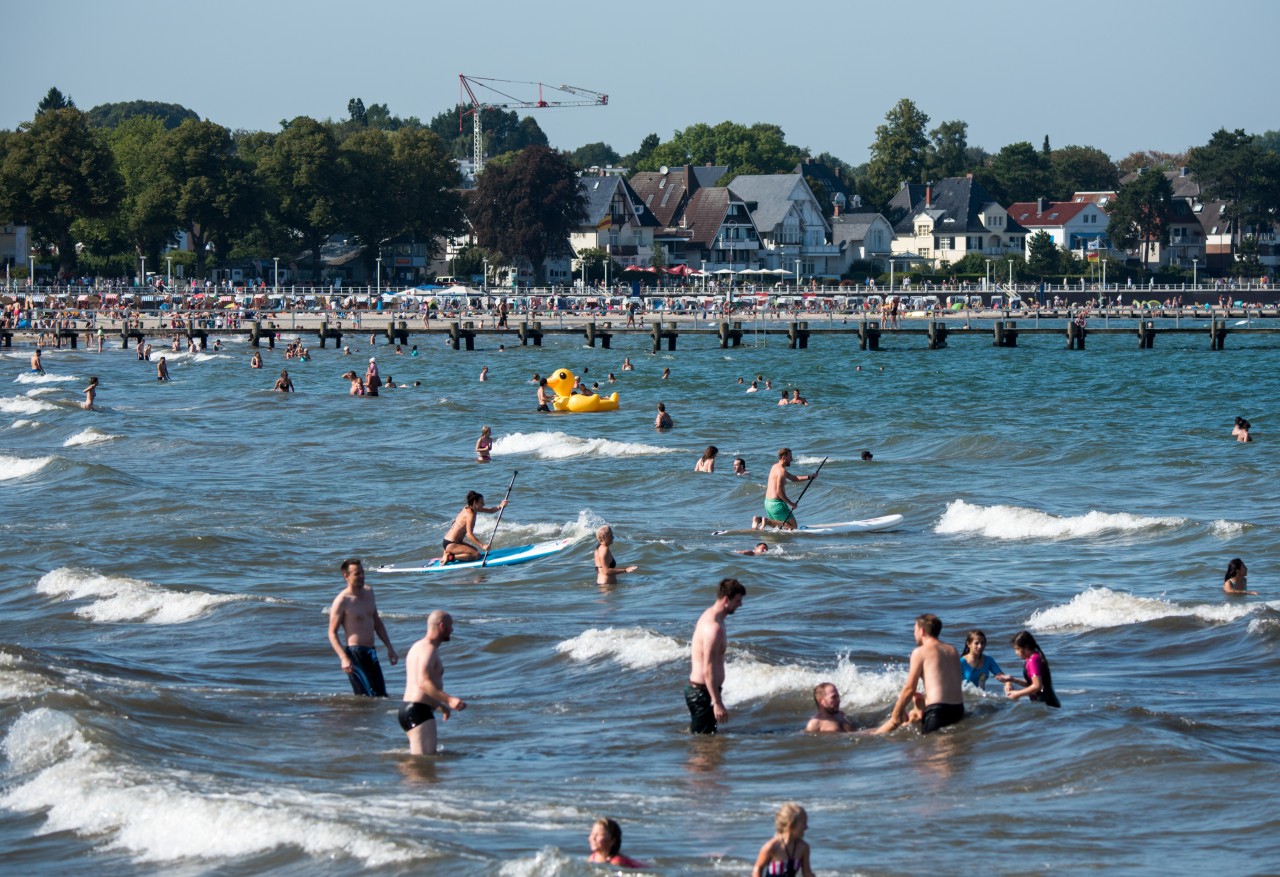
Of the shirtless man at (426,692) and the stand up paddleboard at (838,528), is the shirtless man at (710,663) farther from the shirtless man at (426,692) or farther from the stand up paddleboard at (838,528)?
the stand up paddleboard at (838,528)

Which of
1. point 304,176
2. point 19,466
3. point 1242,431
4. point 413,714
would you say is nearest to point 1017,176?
point 304,176

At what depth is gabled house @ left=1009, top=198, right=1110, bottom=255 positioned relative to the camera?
423 feet

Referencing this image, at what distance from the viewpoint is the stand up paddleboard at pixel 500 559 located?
2017cm

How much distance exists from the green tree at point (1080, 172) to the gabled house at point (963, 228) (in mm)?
23495

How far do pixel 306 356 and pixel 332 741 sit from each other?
2131 inches

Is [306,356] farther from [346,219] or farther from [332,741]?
[332,741]

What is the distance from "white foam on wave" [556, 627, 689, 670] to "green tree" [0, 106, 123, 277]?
85.2 m

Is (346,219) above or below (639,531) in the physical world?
above

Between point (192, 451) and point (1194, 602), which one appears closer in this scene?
point (1194, 602)

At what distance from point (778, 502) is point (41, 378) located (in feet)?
130

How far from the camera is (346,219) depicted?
103062mm

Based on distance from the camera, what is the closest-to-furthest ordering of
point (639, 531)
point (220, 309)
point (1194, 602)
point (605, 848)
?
point (605, 848)
point (1194, 602)
point (639, 531)
point (220, 309)

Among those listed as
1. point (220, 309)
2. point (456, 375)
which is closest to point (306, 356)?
point (456, 375)

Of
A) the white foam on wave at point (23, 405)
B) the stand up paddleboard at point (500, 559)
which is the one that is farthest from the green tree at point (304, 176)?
the stand up paddleboard at point (500, 559)
